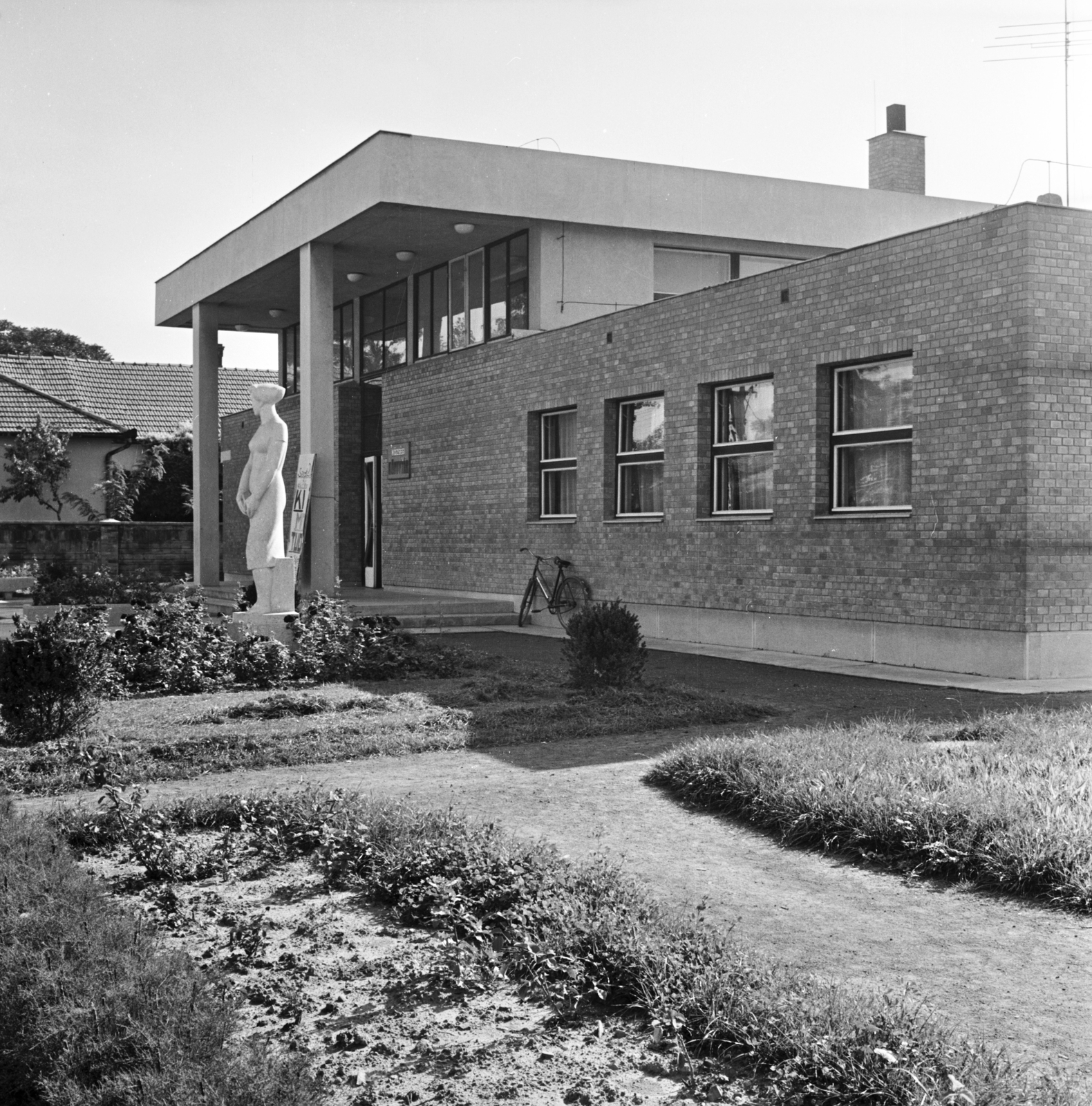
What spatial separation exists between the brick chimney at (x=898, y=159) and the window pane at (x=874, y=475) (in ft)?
48.4

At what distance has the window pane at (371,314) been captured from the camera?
29.8 meters

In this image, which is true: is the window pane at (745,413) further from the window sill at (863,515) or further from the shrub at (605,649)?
the shrub at (605,649)

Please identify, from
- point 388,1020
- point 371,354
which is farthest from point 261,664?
point 371,354

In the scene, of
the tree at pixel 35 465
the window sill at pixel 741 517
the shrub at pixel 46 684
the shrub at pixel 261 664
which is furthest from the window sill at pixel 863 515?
the tree at pixel 35 465

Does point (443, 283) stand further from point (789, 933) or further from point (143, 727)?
point (789, 933)

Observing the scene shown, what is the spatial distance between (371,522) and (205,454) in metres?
6.10

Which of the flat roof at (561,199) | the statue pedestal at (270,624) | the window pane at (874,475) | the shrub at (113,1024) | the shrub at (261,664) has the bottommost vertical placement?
the shrub at (113,1024)

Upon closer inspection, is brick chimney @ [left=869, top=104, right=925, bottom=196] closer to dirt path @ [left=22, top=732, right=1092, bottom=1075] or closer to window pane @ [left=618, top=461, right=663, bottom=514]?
window pane @ [left=618, top=461, right=663, bottom=514]

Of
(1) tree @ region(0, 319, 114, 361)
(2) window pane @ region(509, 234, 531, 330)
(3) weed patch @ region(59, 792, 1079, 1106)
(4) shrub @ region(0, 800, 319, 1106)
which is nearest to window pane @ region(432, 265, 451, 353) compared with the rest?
(2) window pane @ region(509, 234, 531, 330)

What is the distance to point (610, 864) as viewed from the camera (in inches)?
234

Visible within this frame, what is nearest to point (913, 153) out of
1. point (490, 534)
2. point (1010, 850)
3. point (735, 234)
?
point (735, 234)

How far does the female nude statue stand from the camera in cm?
1578

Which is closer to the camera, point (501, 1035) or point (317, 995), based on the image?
point (501, 1035)

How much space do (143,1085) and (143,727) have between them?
7.00 m
